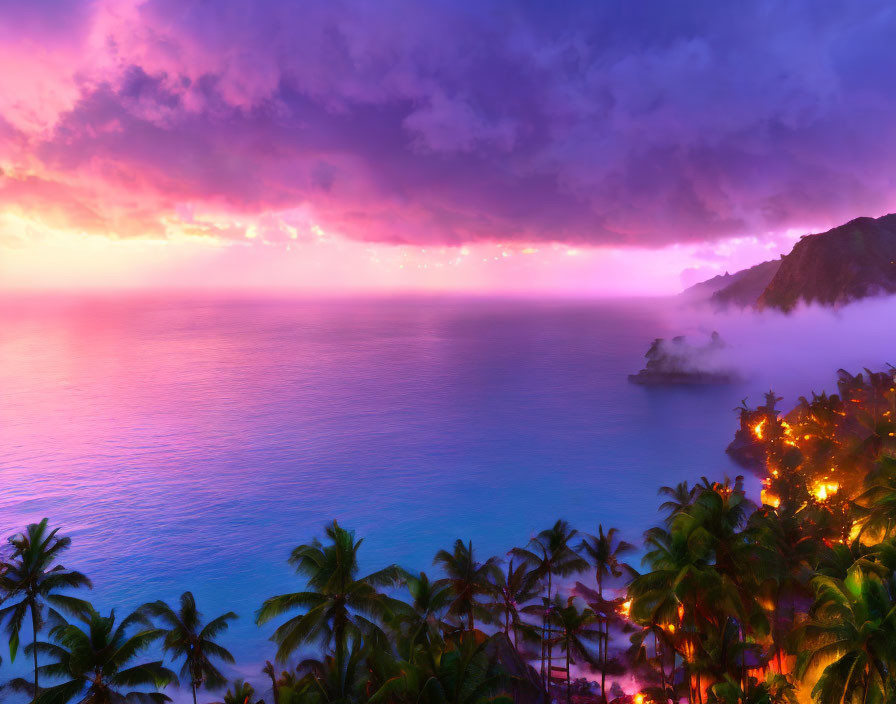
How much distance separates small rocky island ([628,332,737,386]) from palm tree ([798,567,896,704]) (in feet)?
501

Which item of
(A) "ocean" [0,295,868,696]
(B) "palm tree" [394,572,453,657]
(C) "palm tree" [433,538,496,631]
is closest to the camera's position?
(B) "palm tree" [394,572,453,657]

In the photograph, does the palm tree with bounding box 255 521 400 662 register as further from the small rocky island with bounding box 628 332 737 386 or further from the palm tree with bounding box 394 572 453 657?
the small rocky island with bounding box 628 332 737 386

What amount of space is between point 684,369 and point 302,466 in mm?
123967

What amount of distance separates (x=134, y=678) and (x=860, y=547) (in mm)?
38065

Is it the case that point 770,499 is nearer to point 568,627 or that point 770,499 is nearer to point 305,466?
point 568,627

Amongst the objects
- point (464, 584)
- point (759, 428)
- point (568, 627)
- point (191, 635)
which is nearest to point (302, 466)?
point (191, 635)

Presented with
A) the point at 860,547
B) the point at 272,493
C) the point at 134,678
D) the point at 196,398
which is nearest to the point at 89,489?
the point at 272,493

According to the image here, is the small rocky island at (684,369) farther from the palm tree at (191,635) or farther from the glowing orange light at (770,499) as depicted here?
the palm tree at (191,635)

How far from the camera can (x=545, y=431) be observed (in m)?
120

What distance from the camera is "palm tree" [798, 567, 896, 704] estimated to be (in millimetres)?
20406

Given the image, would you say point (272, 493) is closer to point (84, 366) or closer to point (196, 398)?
point (196, 398)

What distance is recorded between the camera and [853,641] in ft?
68.0

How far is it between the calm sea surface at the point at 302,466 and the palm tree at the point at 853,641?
42042mm

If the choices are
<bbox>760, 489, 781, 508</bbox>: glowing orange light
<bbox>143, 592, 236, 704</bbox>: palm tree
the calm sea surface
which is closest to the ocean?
the calm sea surface
